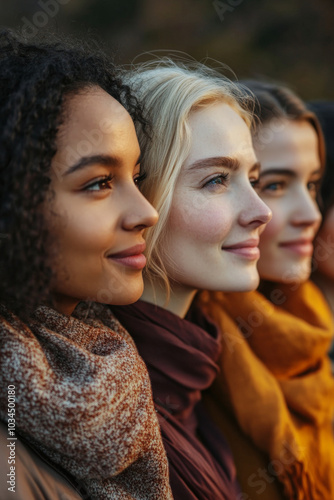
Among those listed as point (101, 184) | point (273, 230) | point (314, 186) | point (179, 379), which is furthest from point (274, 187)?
point (101, 184)

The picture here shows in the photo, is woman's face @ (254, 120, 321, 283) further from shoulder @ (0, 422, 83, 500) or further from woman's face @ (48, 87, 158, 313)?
shoulder @ (0, 422, 83, 500)

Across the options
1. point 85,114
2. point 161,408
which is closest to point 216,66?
point 85,114

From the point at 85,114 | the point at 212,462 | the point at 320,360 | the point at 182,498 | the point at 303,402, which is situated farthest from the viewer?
the point at 320,360

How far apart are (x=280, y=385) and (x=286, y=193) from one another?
2.37 feet

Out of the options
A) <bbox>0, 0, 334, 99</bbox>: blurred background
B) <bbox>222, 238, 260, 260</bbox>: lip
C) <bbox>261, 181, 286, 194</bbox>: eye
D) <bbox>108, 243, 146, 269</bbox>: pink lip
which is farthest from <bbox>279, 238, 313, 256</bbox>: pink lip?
<bbox>0, 0, 334, 99</bbox>: blurred background

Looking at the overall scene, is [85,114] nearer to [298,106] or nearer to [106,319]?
[106,319]

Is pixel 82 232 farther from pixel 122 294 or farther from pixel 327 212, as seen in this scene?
pixel 327 212

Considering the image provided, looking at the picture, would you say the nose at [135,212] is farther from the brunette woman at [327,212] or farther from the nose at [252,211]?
the brunette woman at [327,212]

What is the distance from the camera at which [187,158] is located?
1522 mm

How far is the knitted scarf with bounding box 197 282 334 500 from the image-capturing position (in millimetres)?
1859

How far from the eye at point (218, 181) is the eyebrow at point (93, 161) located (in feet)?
1.24

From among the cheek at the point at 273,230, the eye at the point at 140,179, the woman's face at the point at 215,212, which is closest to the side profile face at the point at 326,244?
the cheek at the point at 273,230

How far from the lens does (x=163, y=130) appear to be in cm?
151

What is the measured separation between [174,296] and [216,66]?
824mm
